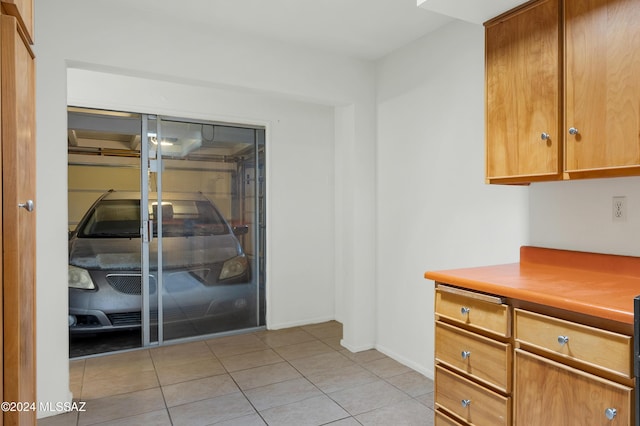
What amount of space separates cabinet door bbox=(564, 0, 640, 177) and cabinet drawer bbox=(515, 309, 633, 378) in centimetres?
67

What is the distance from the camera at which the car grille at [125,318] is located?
343 centimetres

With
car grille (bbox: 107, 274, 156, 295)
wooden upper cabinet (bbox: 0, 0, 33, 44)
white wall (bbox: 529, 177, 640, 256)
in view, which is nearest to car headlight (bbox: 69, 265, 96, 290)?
car grille (bbox: 107, 274, 156, 295)

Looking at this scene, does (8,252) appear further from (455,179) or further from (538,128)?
(455,179)

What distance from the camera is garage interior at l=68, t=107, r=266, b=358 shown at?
338 centimetres

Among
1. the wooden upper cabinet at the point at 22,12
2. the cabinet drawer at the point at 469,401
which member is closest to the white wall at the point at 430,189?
the cabinet drawer at the point at 469,401

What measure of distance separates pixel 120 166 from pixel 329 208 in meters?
2.10

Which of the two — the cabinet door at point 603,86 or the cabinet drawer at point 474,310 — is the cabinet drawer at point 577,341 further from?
the cabinet door at point 603,86

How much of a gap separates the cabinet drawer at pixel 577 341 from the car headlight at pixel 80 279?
10.9ft

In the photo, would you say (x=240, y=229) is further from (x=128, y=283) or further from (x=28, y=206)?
(x=28, y=206)

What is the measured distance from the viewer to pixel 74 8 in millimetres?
2371

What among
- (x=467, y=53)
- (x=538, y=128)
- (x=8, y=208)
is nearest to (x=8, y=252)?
(x=8, y=208)

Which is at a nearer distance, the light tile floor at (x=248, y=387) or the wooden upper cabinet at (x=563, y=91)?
the wooden upper cabinet at (x=563, y=91)

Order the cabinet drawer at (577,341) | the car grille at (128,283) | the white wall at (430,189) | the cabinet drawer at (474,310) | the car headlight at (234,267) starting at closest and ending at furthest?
the cabinet drawer at (577,341), the cabinet drawer at (474,310), the white wall at (430,189), the car grille at (128,283), the car headlight at (234,267)

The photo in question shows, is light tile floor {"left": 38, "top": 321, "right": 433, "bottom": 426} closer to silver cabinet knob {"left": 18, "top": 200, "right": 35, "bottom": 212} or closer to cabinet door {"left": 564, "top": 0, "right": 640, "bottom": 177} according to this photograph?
silver cabinet knob {"left": 18, "top": 200, "right": 35, "bottom": 212}
